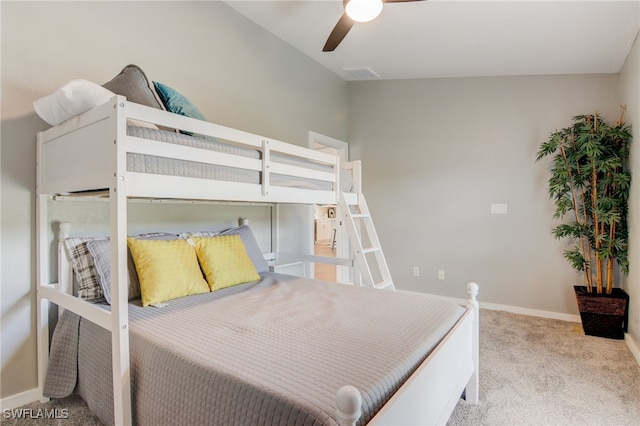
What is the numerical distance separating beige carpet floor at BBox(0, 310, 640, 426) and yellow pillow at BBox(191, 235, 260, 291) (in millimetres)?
898

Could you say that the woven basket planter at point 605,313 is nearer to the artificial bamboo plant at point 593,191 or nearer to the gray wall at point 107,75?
the artificial bamboo plant at point 593,191

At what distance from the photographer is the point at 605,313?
281 cm

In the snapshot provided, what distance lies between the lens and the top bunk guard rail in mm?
1290

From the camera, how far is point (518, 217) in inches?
138

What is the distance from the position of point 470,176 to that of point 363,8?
7.99ft

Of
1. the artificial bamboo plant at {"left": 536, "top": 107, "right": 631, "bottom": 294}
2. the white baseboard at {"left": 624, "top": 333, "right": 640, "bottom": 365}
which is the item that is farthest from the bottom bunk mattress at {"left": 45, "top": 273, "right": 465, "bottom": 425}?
the artificial bamboo plant at {"left": 536, "top": 107, "right": 631, "bottom": 294}

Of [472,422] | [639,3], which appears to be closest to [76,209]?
[472,422]

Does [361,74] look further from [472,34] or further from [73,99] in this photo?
[73,99]

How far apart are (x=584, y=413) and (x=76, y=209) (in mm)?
3044

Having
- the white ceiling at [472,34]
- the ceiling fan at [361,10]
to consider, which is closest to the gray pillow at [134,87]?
the ceiling fan at [361,10]

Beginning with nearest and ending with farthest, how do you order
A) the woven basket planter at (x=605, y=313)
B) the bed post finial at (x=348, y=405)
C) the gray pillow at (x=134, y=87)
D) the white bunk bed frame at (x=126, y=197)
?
the bed post finial at (x=348, y=405) < the white bunk bed frame at (x=126, y=197) < the gray pillow at (x=134, y=87) < the woven basket planter at (x=605, y=313)

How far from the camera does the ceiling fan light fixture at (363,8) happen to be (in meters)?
1.88

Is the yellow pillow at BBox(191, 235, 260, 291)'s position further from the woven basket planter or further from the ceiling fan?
the woven basket planter

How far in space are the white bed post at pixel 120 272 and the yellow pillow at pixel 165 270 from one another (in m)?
0.50
